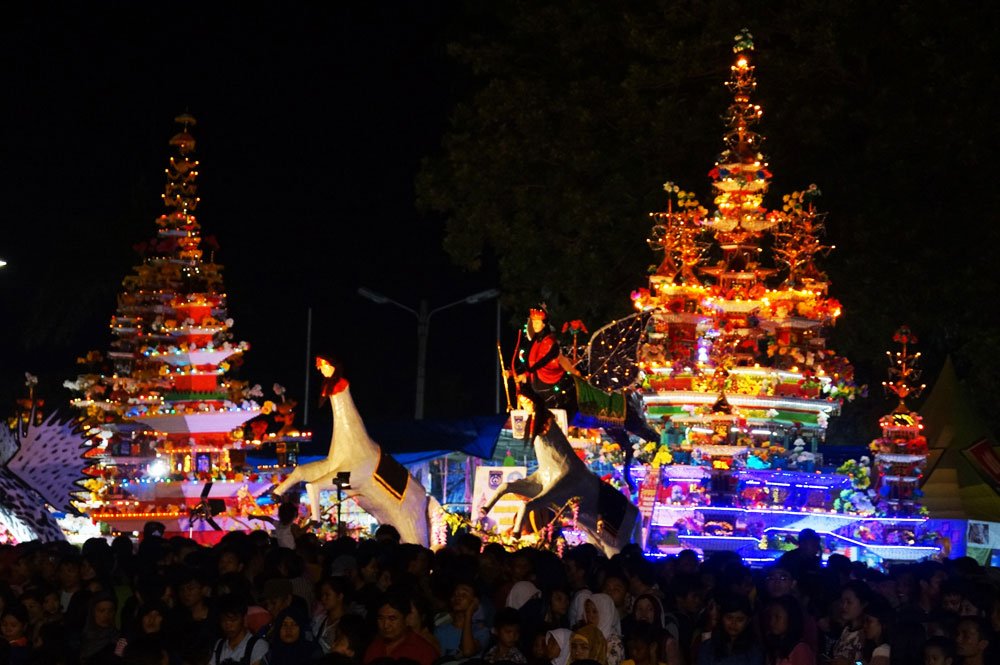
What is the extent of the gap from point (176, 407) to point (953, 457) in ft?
36.4

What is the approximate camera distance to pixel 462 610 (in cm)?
1174

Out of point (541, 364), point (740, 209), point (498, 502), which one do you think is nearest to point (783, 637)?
point (541, 364)

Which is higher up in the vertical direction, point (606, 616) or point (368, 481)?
point (368, 481)

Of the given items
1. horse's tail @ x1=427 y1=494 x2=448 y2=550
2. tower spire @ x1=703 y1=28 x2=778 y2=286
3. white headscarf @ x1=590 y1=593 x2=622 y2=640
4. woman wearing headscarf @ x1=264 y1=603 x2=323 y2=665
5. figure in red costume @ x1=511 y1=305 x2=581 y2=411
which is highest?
tower spire @ x1=703 y1=28 x2=778 y2=286

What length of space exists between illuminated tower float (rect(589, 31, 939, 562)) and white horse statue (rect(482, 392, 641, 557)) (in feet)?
2.29

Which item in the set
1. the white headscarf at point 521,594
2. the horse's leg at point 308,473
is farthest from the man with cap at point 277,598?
the horse's leg at point 308,473

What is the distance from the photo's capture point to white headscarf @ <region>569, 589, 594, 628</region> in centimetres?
1192

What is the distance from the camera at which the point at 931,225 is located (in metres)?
24.9

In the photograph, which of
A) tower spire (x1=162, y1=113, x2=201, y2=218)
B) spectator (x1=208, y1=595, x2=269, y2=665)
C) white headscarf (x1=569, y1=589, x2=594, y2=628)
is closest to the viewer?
spectator (x1=208, y1=595, x2=269, y2=665)

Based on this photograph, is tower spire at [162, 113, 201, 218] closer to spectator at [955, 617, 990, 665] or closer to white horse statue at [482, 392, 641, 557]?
white horse statue at [482, 392, 641, 557]

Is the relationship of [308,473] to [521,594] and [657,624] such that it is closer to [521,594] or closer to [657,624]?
[521,594]

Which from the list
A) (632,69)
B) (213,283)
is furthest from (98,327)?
(632,69)

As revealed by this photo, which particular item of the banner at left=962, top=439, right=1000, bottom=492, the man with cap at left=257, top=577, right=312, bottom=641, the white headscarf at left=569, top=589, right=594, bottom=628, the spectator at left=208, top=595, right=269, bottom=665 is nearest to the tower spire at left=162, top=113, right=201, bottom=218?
the banner at left=962, top=439, right=1000, bottom=492

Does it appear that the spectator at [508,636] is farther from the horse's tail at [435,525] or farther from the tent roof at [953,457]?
the tent roof at [953,457]
